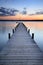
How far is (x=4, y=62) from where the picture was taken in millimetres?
2775

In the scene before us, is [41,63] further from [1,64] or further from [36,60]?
[1,64]

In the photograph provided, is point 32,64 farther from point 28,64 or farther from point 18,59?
point 18,59

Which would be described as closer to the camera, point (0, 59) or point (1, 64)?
point (1, 64)

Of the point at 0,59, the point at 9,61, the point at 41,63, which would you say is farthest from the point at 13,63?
the point at 41,63

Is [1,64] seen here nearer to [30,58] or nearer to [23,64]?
[23,64]

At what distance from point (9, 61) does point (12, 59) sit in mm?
134

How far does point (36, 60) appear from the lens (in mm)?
2910

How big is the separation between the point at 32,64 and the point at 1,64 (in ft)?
2.04

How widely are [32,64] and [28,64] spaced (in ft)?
0.26

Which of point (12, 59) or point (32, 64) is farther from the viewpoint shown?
point (12, 59)

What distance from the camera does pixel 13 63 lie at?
107 inches

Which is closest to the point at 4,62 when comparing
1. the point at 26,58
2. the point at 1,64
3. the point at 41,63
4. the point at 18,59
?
the point at 1,64

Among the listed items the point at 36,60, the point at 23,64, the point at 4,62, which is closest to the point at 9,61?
the point at 4,62

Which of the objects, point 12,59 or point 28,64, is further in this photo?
point 12,59
